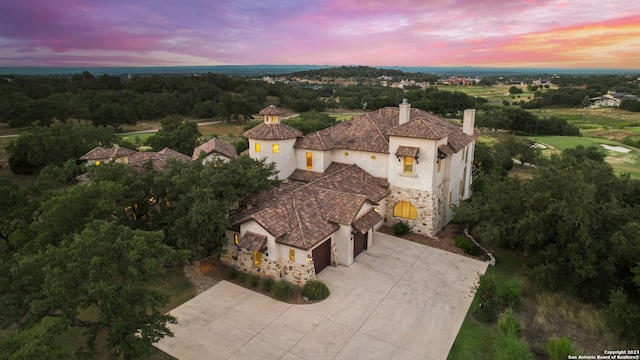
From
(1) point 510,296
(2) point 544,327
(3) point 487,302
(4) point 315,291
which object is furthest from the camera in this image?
(4) point 315,291

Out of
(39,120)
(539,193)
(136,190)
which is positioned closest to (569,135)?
(539,193)

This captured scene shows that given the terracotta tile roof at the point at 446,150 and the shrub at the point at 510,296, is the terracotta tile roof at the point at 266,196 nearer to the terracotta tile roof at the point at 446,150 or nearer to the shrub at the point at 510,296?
the terracotta tile roof at the point at 446,150

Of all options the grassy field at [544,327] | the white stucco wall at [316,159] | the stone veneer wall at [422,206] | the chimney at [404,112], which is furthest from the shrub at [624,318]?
the white stucco wall at [316,159]

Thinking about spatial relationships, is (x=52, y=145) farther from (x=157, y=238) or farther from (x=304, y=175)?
(x=157, y=238)

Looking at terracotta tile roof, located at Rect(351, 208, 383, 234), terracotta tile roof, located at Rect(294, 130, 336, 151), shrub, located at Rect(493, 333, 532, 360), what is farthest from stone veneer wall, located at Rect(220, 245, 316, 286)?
terracotta tile roof, located at Rect(294, 130, 336, 151)

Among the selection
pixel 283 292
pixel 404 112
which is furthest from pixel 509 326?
pixel 404 112

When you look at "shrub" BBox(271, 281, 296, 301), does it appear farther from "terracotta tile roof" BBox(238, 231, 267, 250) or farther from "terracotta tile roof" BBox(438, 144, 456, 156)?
"terracotta tile roof" BBox(438, 144, 456, 156)

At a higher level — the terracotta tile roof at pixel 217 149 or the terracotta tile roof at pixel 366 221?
the terracotta tile roof at pixel 217 149
